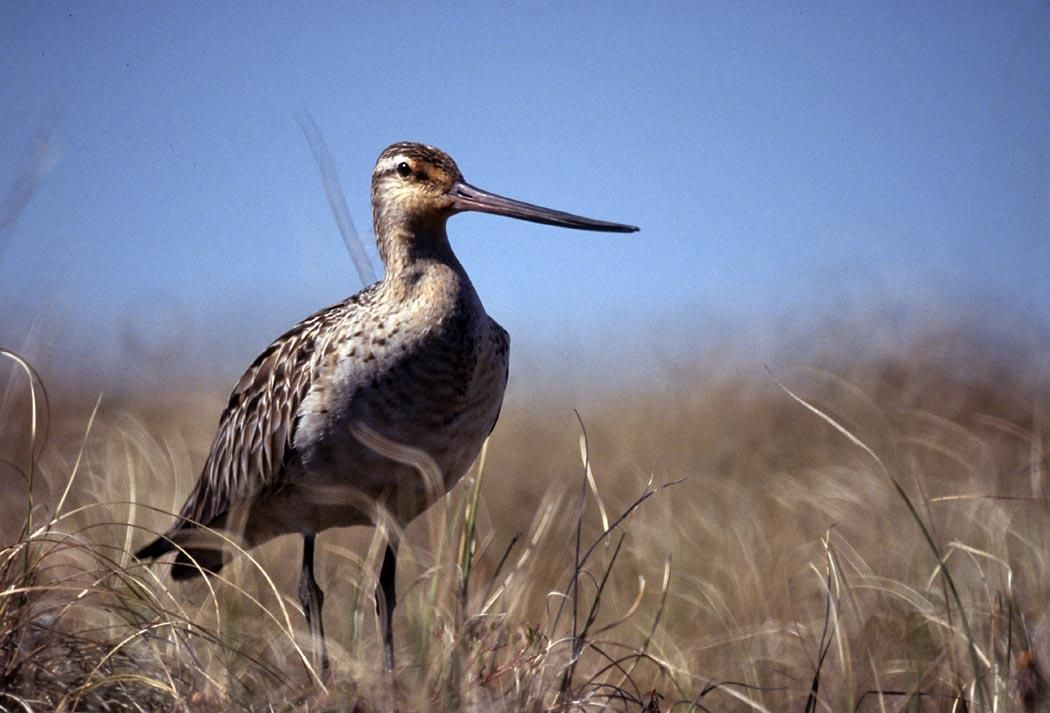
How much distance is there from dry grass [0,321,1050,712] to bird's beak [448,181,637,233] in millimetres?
857

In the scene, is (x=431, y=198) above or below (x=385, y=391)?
above

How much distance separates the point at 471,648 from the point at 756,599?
2929 millimetres

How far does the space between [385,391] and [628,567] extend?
324 centimetres

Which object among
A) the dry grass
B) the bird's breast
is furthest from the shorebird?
the dry grass

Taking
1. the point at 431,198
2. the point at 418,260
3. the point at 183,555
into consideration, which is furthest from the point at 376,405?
the point at 183,555

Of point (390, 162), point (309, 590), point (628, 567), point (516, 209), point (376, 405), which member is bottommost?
point (628, 567)

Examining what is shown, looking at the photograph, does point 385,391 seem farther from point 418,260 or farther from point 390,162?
point 390,162

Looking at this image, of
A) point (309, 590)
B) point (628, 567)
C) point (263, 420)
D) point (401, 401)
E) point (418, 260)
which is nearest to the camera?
point (401, 401)

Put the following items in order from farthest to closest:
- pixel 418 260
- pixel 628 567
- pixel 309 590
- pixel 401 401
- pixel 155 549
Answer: pixel 628 567, pixel 155 549, pixel 309 590, pixel 418 260, pixel 401 401

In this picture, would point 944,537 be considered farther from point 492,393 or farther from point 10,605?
point 10,605

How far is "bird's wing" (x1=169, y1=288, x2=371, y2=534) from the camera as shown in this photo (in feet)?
13.8

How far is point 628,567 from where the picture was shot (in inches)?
262

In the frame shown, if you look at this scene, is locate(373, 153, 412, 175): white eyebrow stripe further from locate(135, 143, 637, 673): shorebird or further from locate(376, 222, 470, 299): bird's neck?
locate(376, 222, 470, 299): bird's neck

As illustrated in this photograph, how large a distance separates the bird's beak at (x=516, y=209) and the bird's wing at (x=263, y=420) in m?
0.57
